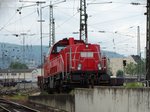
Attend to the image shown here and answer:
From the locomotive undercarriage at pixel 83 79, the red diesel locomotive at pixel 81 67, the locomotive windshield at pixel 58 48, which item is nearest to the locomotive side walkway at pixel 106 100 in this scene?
the locomotive undercarriage at pixel 83 79

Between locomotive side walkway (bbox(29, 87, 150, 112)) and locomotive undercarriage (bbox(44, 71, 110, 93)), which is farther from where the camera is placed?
locomotive undercarriage (bbox(44, 71, 110, 93))

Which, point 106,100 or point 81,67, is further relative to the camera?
point 81,67

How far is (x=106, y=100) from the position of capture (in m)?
18.0

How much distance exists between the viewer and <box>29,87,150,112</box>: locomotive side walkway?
14508mm

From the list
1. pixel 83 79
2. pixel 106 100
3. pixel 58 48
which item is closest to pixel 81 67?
pixel 83 79

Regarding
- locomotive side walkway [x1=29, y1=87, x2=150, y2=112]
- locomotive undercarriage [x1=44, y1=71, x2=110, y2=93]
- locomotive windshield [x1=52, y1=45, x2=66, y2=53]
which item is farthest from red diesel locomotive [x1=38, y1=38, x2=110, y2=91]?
locomotive windshield [x1=52, y1=45, x2=66, y2=53]

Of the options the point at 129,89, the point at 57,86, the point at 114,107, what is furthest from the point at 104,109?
the point at 57,86

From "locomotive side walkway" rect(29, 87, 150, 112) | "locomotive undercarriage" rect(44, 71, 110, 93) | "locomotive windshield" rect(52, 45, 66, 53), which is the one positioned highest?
"locomotive windshield" rect(52, 45, 66, 53)

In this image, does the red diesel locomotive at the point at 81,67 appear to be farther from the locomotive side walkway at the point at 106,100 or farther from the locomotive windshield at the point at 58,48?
the locomotive windshield at the point at 58,48

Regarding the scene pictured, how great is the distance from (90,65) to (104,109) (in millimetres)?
6748

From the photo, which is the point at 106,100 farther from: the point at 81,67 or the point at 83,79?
the point at 81,67

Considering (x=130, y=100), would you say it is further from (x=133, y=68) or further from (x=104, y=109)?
(x=133, y=68)

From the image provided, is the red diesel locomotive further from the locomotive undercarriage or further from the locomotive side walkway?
the locomotive side walkway

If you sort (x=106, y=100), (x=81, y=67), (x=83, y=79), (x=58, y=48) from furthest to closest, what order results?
(x=58, y=48)
(x=81, y=67)
(x=83, y=79)
(x=106, y=100)
